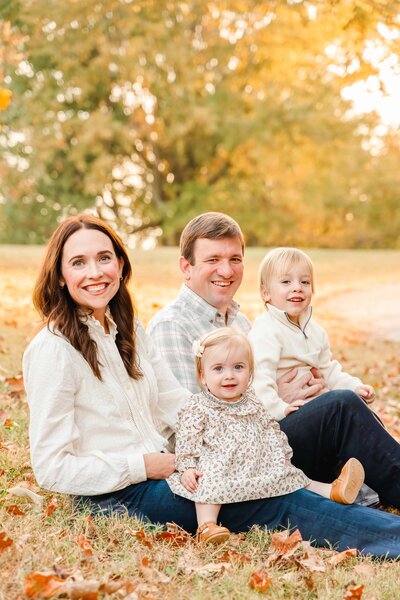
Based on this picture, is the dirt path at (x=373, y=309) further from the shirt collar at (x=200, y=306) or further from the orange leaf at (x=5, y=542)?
the orange leaf at (x=5, y=542)

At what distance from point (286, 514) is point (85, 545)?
90 cm

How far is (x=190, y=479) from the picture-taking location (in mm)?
3281

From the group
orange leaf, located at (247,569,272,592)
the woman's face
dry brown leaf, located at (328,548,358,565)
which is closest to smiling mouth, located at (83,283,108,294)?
the woman's face

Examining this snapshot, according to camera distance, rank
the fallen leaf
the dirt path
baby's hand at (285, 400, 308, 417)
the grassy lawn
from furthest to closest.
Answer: the dirt path → baby's hand at (285, 400, 308, 417) → the fallen leaf → the grassy lawn

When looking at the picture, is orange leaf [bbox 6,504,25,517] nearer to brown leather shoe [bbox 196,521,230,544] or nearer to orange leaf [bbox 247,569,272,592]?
brown leather shoe [bbox 196,521,230,544]

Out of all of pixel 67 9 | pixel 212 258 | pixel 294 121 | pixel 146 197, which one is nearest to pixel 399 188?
pixel 294 121

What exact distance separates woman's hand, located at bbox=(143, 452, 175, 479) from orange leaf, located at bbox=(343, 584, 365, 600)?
94 cm

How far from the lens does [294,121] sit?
1049 inches

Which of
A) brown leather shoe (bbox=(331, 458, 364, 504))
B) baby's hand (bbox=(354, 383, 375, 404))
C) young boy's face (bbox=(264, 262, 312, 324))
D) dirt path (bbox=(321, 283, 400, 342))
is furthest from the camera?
dirt path (bbox=(321, 283, 400, 342))

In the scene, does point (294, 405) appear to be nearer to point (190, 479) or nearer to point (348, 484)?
point (348, 484)

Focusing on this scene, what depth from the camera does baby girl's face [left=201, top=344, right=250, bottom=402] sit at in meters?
3.44

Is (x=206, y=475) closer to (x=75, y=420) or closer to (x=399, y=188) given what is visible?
(x=75, y=420)

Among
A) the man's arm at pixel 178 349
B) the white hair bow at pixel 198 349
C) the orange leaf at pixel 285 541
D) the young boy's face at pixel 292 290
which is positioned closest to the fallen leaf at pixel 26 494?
the man's arm at pixel 178 349

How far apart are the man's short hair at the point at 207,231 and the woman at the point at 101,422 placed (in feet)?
1.94
